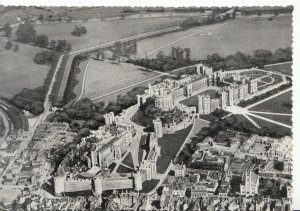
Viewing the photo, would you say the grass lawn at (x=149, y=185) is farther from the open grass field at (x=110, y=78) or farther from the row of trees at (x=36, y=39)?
the row of trees at (x=36, y=39)

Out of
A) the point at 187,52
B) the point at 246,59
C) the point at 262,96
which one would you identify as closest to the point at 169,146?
the point at 187,52

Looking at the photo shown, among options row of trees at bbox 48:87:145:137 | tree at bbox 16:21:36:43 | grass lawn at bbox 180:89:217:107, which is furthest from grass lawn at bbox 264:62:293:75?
tree at bbox 16:21:36:43

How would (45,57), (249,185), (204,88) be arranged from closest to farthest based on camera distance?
(249,185)
(204,88)
(45,57)

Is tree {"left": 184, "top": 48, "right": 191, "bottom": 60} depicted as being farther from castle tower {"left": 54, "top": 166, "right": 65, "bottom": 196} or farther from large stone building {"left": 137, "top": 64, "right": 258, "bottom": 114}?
castle tower {"left": 54, "top": 166, "right": 65, "bottom": 196}

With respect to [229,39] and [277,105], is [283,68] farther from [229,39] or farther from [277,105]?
[229,39]

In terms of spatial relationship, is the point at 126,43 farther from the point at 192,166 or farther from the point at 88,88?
the point at 192,166

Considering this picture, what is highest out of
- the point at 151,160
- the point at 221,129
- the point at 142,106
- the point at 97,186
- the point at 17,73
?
the point at 17,73
